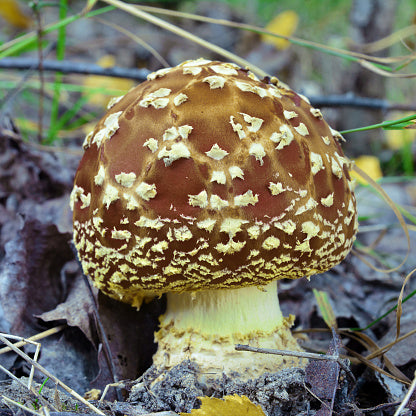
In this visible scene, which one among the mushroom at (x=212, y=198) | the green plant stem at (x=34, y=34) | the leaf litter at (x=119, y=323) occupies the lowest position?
the leaf litter at (x=119, y=323)

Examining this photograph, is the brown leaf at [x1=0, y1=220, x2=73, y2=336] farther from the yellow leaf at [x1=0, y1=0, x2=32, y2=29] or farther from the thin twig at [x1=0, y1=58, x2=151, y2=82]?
the yellow leaf at [x1=0, y1=0, x2=32, y2=29]

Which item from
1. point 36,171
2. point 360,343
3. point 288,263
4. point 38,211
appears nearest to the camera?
point 288,263

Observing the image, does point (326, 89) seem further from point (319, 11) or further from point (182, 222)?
point (182, 222)

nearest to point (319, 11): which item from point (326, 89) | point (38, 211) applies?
point (326, 89)

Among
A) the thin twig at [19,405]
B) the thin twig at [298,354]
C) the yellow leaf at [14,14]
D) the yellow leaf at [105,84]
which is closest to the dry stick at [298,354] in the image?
the thin twig at [298,354]

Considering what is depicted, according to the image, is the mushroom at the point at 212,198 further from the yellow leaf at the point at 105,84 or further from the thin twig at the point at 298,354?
the yellow leaf at the point at 105,84

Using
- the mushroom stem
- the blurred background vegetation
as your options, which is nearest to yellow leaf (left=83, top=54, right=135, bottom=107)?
the blurred background vegetation
